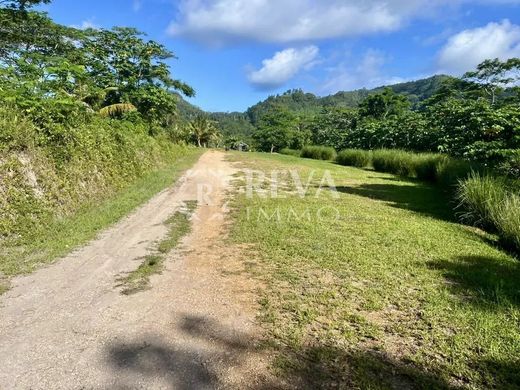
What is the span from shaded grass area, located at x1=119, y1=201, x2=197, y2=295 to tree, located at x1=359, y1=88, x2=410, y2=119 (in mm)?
48872

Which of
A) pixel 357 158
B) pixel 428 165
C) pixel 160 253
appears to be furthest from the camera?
pixel 357 158

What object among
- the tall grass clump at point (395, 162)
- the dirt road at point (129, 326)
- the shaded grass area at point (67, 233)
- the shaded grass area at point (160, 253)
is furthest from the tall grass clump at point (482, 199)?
the tall grass clump at point (395, 162)

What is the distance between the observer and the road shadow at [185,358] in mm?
3143

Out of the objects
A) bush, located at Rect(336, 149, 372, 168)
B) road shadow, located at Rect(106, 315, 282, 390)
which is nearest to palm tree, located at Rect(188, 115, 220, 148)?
bush, located at Rect(336, 149, 372, 168)

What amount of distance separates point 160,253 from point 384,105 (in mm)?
52413

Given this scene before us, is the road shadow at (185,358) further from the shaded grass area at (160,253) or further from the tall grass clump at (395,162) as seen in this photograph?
the tall grass clump at (395,162)

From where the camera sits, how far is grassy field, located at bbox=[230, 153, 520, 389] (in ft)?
11.0

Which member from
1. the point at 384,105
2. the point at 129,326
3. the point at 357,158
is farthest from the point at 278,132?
the point at 129,326

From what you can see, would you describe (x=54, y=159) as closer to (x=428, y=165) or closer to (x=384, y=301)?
(x=384, y=301)

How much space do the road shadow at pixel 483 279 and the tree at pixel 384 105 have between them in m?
49.9

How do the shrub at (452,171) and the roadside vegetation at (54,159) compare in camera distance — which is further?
the shrub at (452,171)

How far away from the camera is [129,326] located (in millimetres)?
3971

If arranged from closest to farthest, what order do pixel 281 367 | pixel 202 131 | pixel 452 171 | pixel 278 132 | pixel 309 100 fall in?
pixel 281 367 → pixel 452 171 → pixel 202 131 → pixel 278 132 → pixel 309 100

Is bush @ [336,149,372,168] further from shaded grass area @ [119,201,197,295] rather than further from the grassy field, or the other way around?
shaded grass area @ [119,201,197,295]
